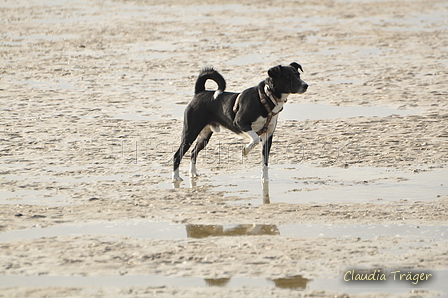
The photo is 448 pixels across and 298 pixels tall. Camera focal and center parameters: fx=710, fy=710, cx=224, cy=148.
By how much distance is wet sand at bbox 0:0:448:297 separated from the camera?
4832 mm

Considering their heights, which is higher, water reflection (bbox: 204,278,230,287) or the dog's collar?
the dog's collar

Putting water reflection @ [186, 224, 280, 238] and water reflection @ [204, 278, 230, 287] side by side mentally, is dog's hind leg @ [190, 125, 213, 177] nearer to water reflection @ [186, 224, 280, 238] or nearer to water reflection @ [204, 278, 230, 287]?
water reflection @ [186, 224, 280, 238]

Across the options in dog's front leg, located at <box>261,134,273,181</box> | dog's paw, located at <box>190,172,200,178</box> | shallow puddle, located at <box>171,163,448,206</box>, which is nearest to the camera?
shallow puddle, located at <box>171,163,448,206</box>

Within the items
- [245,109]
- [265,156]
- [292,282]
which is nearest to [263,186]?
[265,156]

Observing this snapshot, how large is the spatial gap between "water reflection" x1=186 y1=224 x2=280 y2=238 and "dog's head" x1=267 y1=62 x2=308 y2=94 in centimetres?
194

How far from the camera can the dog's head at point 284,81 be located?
23.8ft

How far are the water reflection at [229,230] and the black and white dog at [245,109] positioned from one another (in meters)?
1.62

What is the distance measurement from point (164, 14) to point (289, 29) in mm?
4969

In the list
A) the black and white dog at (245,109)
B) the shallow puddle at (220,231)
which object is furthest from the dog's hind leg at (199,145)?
the shallow puddle at (220,231)

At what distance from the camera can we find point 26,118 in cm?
1021

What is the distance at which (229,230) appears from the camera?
18.7 ft

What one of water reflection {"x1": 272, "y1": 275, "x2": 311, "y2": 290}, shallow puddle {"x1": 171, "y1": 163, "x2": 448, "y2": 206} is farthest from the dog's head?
water reflection {"x1": 272, "y1": 275, "x2": 311, "y2": 290}

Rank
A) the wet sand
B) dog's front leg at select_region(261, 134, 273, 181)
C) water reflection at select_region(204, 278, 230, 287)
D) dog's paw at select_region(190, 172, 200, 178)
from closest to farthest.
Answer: water reflection at select_region(204, 278, 230, 287) < the wet sand < dog's front leg at select_region(261, 134, 273, 181) < dog's paw at select_region(190, 172, 200, 178)

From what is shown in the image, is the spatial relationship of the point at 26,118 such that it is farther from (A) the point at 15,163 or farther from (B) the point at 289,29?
(B) the point at 289,29
